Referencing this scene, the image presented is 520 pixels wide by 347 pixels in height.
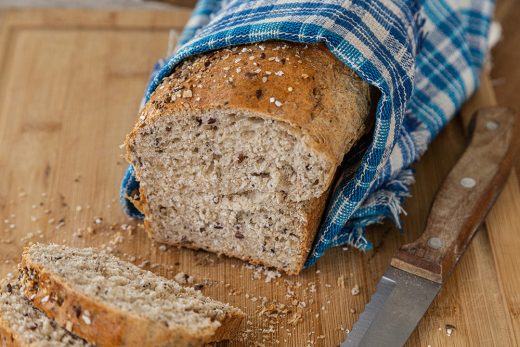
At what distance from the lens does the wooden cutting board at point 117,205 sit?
3.44 metres

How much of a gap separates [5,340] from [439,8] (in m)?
2.84

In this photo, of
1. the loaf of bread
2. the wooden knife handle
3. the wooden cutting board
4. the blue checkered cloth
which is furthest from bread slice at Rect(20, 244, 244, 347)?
the wooden knife handle

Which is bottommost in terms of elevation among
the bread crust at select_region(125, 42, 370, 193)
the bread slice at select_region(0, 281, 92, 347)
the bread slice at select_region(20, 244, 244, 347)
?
the bread slice at select_region(0, 281, 92, 347)

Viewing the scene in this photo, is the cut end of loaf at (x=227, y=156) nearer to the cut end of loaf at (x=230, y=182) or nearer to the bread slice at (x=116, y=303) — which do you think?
the cut end of loaf at (x=230, y=182)

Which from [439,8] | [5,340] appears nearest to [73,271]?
[5,340]

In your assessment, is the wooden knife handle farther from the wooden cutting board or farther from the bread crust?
the bread crust

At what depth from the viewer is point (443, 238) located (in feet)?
11.6

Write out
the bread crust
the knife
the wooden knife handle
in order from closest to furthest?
the bread crust
the knife
the wooden knife handle

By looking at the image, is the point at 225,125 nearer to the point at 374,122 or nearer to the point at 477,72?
the point at 374,122

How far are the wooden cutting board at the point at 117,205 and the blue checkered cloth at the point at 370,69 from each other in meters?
0.18

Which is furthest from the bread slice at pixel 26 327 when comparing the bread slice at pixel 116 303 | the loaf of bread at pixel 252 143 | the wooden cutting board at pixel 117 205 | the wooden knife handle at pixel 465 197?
the wooden knife handle at pixel 465 197

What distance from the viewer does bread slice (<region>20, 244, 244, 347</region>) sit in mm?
2893

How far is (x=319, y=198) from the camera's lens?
3.46m

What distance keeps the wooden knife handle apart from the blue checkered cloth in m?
0.21
